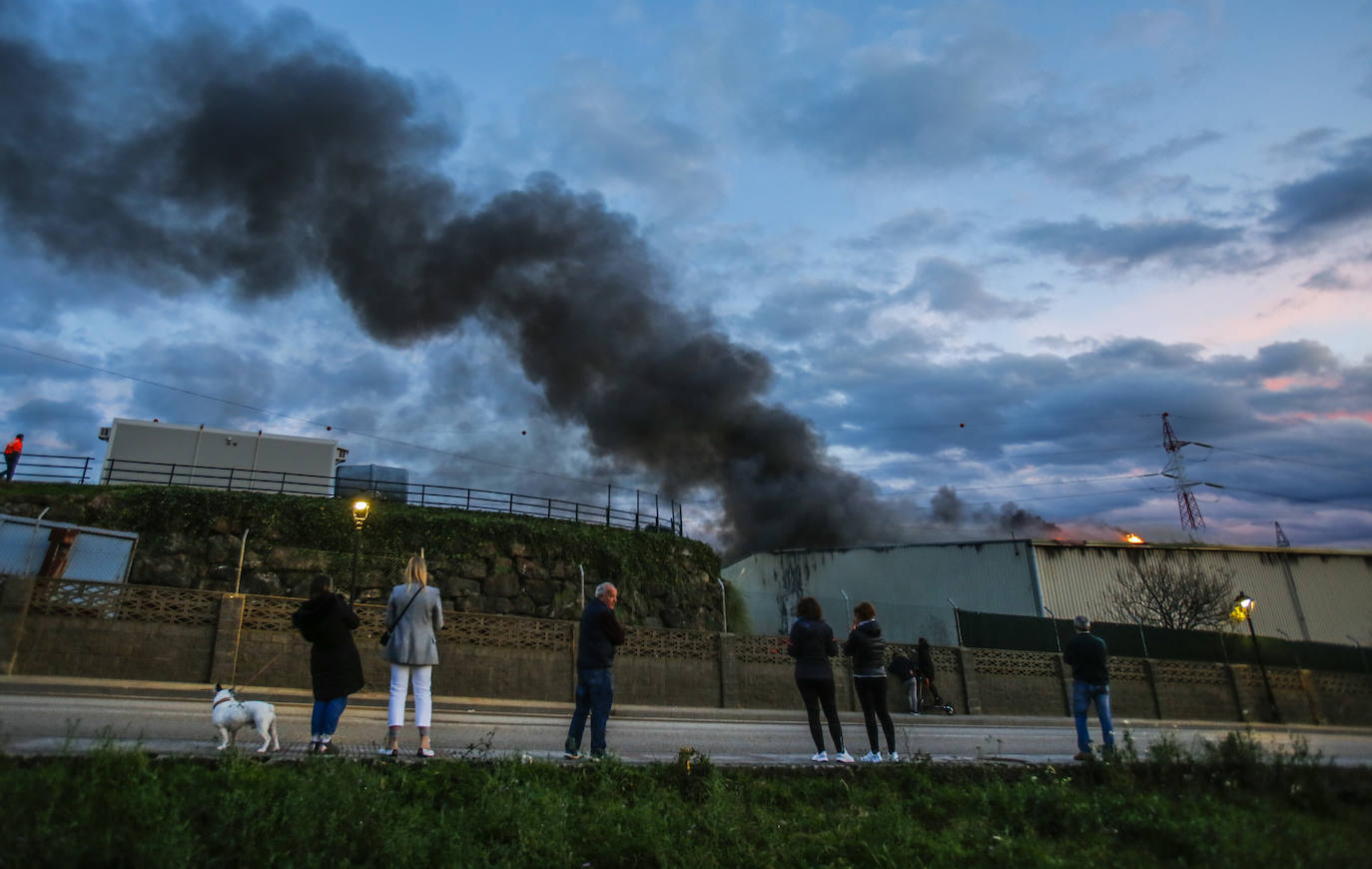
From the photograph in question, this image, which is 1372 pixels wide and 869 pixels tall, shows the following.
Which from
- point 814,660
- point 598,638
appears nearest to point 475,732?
point 598,638

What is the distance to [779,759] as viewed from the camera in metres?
6.89

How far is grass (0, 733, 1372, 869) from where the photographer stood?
3709 mm

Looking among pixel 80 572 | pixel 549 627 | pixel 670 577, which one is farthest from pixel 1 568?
pixel 670 577

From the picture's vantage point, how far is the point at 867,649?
763 centimetres

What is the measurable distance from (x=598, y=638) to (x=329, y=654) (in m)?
2.05

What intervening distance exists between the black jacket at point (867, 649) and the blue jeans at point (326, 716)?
4.42 meters

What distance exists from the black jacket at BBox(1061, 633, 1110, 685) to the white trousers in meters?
6.12

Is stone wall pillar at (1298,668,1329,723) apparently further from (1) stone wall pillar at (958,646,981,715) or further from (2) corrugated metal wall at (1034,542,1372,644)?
(1) stone wall pillar at (958,646,981,715)

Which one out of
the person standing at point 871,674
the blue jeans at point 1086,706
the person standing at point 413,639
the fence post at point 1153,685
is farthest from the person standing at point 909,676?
the person standing at point 413,639

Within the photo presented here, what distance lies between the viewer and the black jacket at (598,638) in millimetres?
6617

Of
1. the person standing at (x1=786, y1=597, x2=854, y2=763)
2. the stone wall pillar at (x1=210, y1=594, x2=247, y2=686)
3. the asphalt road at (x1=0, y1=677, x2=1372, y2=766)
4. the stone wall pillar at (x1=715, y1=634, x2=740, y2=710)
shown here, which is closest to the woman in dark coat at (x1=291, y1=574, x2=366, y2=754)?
the asphalt road at (x1=0, y1=677, x2=1372, y2=766)

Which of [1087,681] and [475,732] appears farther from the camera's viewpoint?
[475,732]

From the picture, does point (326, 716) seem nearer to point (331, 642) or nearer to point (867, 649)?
point (331, 642)

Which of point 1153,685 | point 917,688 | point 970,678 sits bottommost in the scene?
point 1153,685
